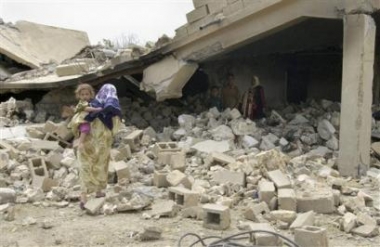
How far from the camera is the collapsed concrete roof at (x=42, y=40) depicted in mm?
14961

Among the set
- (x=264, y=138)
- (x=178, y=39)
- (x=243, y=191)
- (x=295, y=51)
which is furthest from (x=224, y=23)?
(x=295, y=51)

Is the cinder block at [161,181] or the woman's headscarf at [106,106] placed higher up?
the woman's headscarf at [106,106]

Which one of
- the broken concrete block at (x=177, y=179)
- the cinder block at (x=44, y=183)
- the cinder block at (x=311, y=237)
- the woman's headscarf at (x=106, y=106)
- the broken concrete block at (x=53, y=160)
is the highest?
the woman's headscarf at (x=106, y=106)

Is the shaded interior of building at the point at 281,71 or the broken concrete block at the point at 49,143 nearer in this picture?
the broken concrete block at the point at 49,143

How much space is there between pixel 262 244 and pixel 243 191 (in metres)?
1.79

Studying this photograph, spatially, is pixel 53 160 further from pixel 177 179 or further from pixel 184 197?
pixel 184 197

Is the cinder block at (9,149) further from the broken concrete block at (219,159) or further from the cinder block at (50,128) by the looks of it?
the broken concrete block at (219,159)

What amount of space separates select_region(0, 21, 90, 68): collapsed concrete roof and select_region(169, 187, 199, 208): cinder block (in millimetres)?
9833

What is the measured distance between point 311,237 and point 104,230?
6.46ft

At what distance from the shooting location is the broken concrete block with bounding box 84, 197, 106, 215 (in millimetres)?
5574

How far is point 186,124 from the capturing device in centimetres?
954

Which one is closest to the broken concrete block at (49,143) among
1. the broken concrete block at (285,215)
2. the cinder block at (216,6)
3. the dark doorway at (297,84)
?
the cinder block at (216,6)

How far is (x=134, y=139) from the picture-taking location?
337 inches

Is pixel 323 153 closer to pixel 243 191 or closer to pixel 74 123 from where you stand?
pixel 243 191
